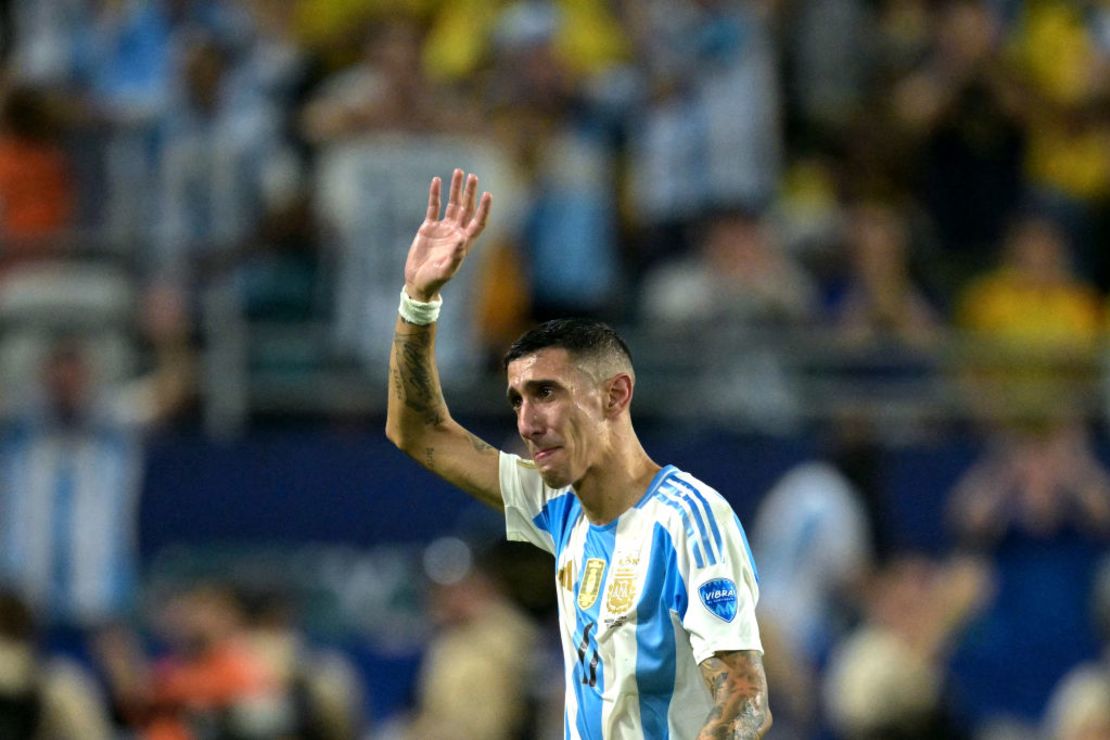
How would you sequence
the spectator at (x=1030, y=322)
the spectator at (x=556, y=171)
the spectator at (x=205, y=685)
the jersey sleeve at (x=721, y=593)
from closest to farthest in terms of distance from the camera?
the jersey sleeve at (x=721, y=593)
the spectator at (x=205, y=685)
the spectator at (x=556, y=171)
the spectator at (x=1030, y=322)

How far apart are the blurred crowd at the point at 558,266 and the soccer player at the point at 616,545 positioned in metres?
4.92

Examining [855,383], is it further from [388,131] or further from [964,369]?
[388,131]

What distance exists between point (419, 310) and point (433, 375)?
0.24m

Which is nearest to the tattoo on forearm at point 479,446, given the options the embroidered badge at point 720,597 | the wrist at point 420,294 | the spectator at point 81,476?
the wrist at point 420,294

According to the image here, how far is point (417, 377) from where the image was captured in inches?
263

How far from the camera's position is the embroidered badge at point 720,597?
5574mm

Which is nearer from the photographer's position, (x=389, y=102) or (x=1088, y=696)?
(x=1088, y=696)

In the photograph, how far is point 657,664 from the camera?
5789 mm

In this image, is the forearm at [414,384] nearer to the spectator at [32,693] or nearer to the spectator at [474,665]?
the spectator at [32,693]

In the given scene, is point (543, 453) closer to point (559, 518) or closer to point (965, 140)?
point (559, 518)

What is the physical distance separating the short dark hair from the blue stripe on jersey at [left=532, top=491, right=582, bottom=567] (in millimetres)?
506

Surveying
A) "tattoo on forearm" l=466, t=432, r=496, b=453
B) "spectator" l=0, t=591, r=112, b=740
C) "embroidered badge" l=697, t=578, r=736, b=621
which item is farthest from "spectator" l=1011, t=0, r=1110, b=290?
"embroidered badge" l=697, t=578, r=736, b=621

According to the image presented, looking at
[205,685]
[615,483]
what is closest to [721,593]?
[615,483]

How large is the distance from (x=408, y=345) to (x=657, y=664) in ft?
4.78
